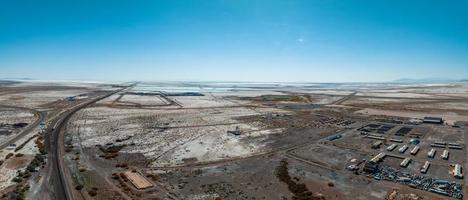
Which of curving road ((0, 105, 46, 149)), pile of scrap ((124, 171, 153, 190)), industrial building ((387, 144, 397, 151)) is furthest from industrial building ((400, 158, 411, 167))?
curving road ((0, 105, 46, 149))

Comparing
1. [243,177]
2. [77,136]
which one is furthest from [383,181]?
[77,136]

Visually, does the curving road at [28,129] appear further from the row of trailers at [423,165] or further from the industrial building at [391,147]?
the industrial building at [391,147]

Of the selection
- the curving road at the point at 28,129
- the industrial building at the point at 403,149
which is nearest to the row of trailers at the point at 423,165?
the industrial building at the point at 403,149

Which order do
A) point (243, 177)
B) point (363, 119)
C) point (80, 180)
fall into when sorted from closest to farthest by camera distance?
point (80, 180)
point (243, 177)
point (363, 119)

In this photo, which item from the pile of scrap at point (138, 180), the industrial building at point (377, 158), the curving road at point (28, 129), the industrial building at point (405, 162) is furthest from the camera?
the curving road at point (28, 129)

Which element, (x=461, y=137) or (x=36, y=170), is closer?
(x=36, y=170)

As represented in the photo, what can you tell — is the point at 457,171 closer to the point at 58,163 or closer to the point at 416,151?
the point at 416,151

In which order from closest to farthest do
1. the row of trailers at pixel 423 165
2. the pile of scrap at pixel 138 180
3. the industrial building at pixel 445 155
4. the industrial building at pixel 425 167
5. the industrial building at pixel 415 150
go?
the pile of scrap at pixel 138 180, the row of trailers at pixel 423 165, the industrial building at pixel 425 167, the industrial building at pixel 445 155, the industrial building at pixel 415 150

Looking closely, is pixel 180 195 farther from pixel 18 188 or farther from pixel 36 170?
pixel 36 170

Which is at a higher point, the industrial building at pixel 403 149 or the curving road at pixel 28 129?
the curving road at pixel 28 129

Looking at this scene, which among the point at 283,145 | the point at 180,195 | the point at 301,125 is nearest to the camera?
the point at 180,195

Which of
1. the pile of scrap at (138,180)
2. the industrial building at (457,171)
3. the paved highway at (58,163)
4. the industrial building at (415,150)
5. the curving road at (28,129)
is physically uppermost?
the curving road at (28,129)
